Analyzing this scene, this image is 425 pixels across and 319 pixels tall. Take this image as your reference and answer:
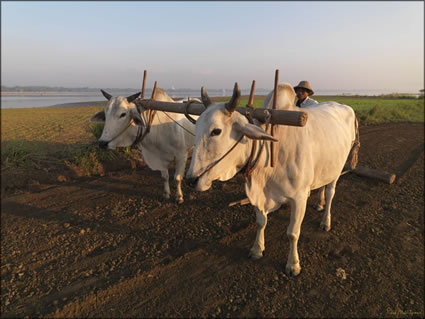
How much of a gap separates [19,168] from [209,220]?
4.96 metres

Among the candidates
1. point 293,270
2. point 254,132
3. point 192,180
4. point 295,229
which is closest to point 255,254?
point 293,270

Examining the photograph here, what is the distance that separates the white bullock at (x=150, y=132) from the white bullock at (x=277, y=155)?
1935 mm

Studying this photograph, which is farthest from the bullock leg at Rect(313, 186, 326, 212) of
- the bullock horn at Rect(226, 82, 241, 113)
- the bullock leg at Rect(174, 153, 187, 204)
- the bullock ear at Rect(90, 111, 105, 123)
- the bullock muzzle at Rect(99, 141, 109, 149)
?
the bullock ear at Rect(90, 111, 105, 123)

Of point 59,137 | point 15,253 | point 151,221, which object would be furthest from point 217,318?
point 59,137

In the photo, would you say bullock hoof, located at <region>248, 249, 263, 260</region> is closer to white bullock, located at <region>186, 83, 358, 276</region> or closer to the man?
white bullock, located at <region>186, 83, 358, 276</region>

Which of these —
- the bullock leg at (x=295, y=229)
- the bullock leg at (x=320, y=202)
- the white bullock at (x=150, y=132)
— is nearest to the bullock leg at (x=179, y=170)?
the white bullock at (x=150, y=132)

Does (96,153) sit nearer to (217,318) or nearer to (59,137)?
(59,137)

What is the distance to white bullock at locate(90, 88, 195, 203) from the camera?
11.7 ft

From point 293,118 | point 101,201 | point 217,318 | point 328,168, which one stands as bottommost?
point 217,318

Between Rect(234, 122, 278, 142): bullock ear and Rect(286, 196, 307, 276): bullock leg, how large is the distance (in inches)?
41.2

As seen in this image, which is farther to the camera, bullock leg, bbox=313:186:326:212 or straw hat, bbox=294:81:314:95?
bullock leg, bbox=313:186:326:212

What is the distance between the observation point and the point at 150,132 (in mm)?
4176

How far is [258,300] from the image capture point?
250cm

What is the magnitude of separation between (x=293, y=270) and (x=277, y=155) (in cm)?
148
